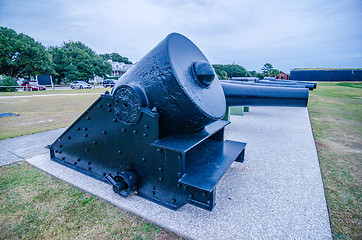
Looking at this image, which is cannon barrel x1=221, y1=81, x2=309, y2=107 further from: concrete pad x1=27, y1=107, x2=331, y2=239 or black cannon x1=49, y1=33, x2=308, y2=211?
black cannon x1=49, y1=33, x2=308, y2=211

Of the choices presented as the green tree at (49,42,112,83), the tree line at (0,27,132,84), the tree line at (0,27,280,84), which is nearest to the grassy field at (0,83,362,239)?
the tree line at (0,27,280,84)

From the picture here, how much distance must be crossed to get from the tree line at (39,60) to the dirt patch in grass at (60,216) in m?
28.3

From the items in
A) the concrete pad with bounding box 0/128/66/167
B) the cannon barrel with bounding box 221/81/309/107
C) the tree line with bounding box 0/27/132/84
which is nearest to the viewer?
the concrete pad with bounding box 0/128/66/167

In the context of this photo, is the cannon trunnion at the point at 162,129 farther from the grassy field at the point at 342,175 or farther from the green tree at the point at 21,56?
the green tree at the point at 21,56

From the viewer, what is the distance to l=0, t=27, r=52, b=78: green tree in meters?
22.5

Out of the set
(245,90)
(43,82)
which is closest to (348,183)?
(245,90)

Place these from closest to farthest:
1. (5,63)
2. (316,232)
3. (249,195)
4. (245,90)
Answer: (316,232)
(249,195)
(245,90)
(5,63)

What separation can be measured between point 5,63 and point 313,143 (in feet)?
101

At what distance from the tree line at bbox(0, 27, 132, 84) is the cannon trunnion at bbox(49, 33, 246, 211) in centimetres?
2869

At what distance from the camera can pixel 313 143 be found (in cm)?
361

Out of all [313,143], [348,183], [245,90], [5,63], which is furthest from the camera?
[5,63]

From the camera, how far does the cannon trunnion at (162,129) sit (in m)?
1.64

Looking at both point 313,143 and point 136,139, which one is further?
point 313,143

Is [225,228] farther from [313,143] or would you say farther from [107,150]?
[313,143]
